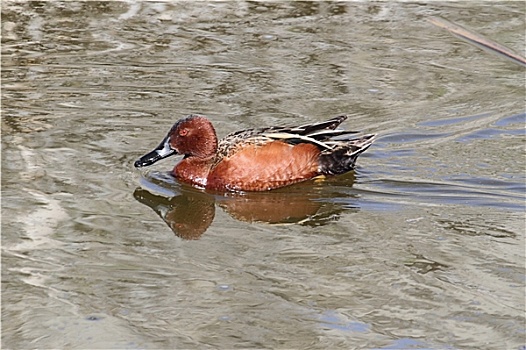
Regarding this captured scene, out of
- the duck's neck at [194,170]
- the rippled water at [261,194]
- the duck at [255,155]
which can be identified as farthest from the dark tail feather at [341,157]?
Answer: the duck's neck at [194,170]

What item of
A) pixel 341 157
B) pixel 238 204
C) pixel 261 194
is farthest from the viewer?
pixel 341 157

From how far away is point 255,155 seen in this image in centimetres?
758

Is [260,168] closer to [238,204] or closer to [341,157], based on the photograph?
[238,204]

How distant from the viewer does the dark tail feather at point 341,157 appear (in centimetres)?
779

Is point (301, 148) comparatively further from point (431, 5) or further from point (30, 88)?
point (431, 5)

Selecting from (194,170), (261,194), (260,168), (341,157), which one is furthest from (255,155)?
(341,157)

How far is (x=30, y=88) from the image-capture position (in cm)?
938

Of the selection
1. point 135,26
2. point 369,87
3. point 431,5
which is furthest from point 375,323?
point 431,5

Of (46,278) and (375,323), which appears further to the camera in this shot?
(46,278)

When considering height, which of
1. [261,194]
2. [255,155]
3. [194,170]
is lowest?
[261,194]

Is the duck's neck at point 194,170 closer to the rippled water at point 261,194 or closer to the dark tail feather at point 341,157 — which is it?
the rippled water at point 261,194

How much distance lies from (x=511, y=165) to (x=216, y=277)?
3092 mm

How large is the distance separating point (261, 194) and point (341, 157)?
0.72m

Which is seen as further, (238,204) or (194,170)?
(194,170)
